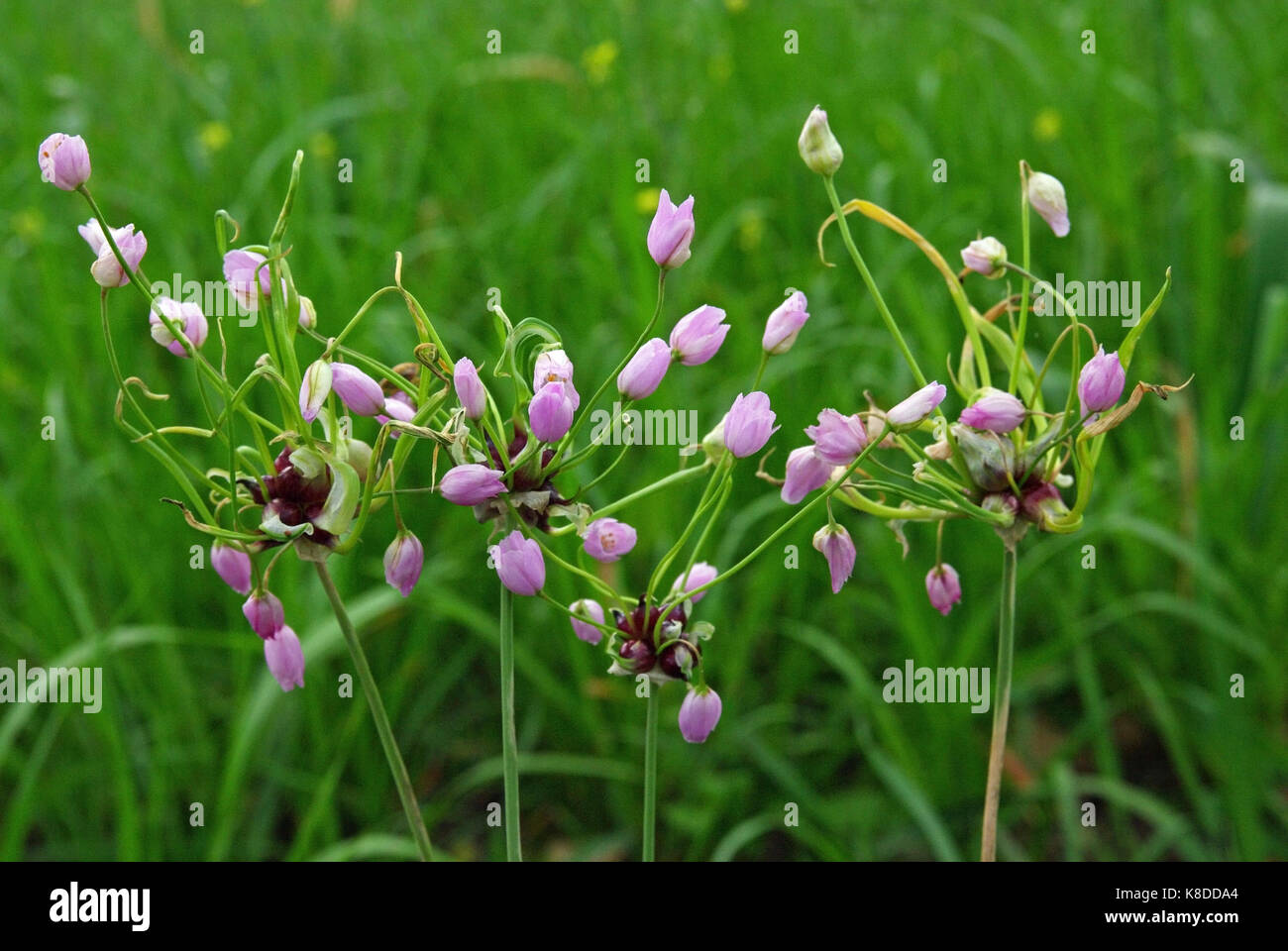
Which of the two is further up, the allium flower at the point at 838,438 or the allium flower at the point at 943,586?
the allium flower at the point at 838,438

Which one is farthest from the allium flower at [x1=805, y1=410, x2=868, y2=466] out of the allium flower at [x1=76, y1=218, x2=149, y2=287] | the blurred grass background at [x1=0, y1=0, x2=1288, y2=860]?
the blurred grass background at [x1=0, y1=0, x2=1288, y2=860]

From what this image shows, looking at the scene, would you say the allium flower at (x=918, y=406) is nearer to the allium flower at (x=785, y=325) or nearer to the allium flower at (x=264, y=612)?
the allium flower at (x=785, y=325)

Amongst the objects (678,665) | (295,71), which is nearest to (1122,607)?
(678,665)

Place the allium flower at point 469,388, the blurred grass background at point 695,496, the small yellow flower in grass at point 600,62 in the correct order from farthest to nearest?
the small yellow flower in grass at point 600,62 → the blurred grass background at point 695,496 → the allium flower at point 469,388

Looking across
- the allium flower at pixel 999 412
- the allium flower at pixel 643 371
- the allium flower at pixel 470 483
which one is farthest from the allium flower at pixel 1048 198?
the allium flower at pixel 470 483

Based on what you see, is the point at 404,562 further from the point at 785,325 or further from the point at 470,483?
the point at 785,325

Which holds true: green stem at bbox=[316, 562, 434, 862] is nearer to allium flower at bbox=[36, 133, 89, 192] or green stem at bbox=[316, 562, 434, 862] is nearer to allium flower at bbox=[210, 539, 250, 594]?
allium flower at bbox=[210, 539, 250, 594]
